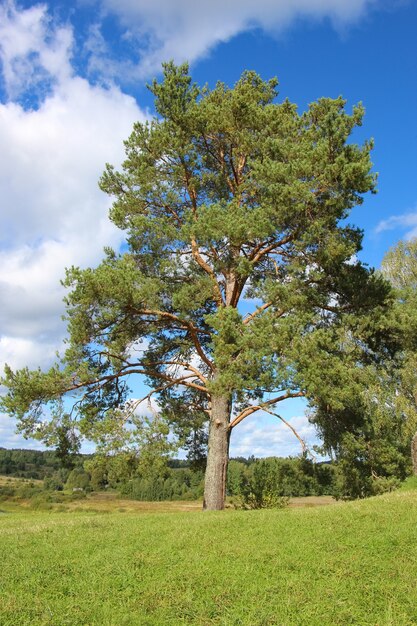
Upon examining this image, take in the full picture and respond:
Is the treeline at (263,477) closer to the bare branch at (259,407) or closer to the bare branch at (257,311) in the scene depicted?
the bare branch at (259,407)

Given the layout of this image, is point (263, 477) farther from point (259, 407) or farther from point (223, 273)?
point (223, 273)

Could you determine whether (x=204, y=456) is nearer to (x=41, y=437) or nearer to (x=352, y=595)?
(x=41, y=437)

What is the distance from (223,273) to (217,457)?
6093 millimetres

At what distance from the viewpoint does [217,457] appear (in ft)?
47.7

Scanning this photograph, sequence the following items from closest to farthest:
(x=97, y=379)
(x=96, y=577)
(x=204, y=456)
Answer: (x=96, y=577) < (x=97, y=379) < (x=204, y=456)

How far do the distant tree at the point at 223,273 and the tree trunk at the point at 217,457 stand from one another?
1.7 inches

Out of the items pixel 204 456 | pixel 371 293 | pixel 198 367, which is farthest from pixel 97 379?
pixel 371 293

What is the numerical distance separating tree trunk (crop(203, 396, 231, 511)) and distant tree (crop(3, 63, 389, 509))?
4 centimetres

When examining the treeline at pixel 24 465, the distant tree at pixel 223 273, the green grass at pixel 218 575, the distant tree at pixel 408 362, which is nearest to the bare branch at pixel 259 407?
the distant tree at pixel 223 273

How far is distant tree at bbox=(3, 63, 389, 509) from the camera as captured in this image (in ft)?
43.6

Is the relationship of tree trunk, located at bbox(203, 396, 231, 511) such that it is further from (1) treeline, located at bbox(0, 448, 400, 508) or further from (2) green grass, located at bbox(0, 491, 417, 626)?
(2) green grass, located at bbox(0, 491, 417, 626)

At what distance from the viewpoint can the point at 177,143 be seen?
52.3 ft

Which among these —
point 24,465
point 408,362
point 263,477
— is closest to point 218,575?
point 263,477

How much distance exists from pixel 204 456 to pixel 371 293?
8498 mm
